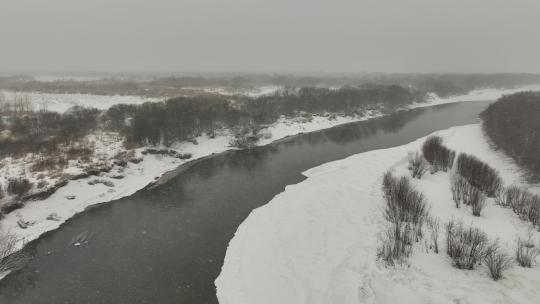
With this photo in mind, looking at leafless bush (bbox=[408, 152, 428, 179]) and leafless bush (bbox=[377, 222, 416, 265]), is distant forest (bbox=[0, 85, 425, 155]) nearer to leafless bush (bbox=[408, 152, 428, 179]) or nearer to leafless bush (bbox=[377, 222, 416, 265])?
leafless bush (bbox=[408, 152, 428, 179])

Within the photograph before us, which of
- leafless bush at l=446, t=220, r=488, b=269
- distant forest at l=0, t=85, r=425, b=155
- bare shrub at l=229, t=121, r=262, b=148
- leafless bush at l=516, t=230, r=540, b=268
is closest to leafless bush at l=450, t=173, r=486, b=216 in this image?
leafless bush at l=516, t=230, r=540, b=268

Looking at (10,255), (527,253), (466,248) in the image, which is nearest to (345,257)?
(466,248)

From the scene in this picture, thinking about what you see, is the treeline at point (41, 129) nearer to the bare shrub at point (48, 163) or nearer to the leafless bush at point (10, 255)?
the bare shrub at point (48, 163)

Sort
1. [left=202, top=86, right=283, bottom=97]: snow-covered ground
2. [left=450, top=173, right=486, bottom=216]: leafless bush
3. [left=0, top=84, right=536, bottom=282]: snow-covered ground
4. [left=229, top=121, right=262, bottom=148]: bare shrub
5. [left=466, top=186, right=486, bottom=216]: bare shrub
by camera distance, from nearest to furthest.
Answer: [left=466, top=186, right=486, bottom=216]: bare shrub < [left=450, top=173, right=486, bottom=216]: leafless bush < [left=0, top=84, right=536, bottom=282]: snow-covered ground < [left=229, top=121, right=262, bottom=148]: bare shrub < [left=202, top=86, right=283, bottom=97]: snow-covered ground

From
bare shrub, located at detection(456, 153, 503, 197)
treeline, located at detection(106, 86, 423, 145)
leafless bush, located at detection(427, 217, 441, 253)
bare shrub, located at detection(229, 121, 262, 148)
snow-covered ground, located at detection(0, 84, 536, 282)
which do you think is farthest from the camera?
bare shrub, located at detection(229, 121, 262, 148)

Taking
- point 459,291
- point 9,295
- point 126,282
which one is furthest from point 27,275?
point 459,291

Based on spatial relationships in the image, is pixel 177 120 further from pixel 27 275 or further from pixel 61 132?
pixel 27 275

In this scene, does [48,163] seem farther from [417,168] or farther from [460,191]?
[460,191]

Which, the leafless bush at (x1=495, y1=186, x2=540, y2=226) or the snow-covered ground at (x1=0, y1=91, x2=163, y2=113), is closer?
the leafless bush at (x1=495, y1=186, x2=540, y2=226)
